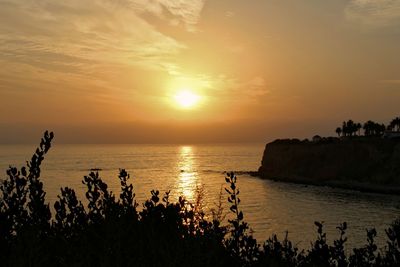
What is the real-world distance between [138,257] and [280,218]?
52949mm

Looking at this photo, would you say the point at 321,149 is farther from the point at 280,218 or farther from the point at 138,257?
the point at 138,257

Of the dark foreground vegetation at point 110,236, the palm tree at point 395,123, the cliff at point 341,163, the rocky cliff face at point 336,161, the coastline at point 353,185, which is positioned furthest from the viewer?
the palm tree at point 395,123

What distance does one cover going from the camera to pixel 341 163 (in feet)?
332

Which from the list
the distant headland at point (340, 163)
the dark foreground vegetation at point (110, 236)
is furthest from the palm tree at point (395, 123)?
the dark foreground vegetation at point (110, 236)

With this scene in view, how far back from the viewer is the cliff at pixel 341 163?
89.0 m

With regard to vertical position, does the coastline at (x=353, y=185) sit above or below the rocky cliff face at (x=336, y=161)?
below

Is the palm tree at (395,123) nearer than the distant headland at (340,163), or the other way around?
the distant headland at (340,163)

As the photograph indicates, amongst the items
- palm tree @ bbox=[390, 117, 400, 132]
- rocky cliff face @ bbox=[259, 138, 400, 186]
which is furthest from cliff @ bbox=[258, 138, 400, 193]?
palm tree @ bbox=[390, 117, 400, 132]

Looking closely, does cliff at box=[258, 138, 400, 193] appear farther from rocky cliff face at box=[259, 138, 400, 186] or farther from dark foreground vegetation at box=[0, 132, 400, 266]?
dark foreground vegetation at box=[0, 132, 400, 266]

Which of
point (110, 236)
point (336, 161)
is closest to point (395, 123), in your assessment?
point (336, 161)

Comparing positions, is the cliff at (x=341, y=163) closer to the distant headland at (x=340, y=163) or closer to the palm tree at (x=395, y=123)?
the distant headland at (x=340, y=163)

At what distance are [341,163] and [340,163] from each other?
1.13 feet

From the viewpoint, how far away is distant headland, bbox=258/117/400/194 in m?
89.0

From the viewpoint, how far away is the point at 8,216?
22.8 ft
